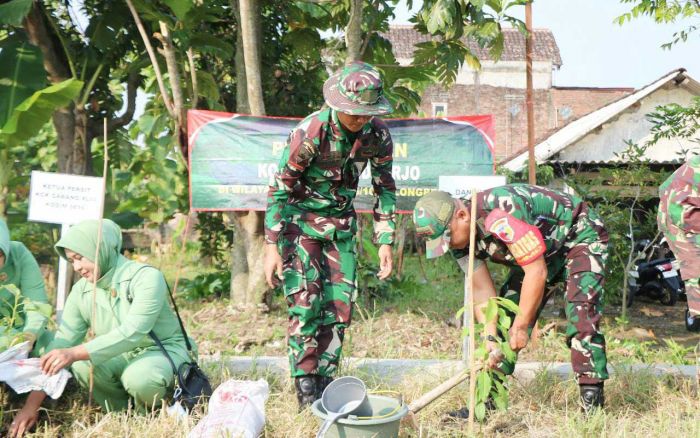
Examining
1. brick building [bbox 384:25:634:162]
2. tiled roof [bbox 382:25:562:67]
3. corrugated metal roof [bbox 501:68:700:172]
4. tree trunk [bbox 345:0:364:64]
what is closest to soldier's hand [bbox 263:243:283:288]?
tree trunk [bbox 345:0:364:64]

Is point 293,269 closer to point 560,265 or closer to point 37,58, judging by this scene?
point 560,265

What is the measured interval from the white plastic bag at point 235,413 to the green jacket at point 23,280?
1072 millimetres

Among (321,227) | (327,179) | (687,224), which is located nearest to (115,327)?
(321,227)

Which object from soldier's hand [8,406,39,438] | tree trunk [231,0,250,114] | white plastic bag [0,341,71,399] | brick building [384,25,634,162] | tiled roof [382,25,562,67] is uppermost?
tiled roof [382,25,562,67]

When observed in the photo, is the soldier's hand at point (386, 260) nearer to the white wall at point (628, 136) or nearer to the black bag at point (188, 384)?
the black bag at point (188, 384)

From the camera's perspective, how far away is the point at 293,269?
4.04 meters

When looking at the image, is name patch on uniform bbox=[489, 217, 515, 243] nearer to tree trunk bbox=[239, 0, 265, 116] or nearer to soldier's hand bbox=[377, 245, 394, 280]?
soldier's hand bbox=[377, 245, 394, 280]

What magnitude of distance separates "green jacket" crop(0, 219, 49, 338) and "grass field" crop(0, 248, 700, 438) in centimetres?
41

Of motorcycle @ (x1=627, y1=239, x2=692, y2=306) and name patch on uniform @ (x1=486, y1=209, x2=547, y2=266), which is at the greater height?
name patch on uniform @ (x1=486, y1=209, x2=547, y2=266)

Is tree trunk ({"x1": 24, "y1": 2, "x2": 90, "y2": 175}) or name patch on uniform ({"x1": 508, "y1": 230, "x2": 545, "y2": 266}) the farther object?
tree trunk ({"x1": 24, "y1": 2, "x2": 90, "y2": 175})

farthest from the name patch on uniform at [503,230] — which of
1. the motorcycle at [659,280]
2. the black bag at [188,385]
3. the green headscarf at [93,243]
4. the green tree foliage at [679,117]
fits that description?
the motorcycle at [659,280]

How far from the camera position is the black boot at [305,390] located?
3.90m

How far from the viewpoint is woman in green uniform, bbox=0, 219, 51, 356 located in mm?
3809

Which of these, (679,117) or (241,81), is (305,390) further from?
(679,117)
